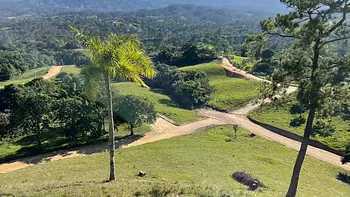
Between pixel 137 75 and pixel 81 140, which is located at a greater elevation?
pixel 137 75

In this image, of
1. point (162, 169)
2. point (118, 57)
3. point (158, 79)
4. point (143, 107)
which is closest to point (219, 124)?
point (143, 107)

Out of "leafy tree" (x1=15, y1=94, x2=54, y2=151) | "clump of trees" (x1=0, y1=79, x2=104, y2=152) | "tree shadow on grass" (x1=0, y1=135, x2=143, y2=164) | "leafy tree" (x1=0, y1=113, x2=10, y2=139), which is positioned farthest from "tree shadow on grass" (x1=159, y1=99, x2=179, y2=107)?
"leafy tree" (x1=0, y1=113, x2=10, y2=139)

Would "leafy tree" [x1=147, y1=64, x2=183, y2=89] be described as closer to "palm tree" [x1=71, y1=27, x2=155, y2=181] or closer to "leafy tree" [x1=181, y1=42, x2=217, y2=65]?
"leafy tree" [x1=181, y1=42, x2=217, y2=65]

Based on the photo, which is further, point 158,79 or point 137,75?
point 158,79

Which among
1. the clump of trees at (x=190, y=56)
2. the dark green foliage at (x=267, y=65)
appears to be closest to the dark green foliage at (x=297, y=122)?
the dark green foliage at (x=267, y=65)

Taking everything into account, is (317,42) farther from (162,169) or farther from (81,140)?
(81,140)

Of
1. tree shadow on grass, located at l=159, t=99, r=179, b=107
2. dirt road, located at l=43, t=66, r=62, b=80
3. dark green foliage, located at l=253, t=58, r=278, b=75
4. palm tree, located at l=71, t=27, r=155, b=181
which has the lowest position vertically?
dirt road, located at l=43, t=66, r=62, b=80

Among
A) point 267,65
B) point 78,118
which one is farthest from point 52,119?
point 267,65
